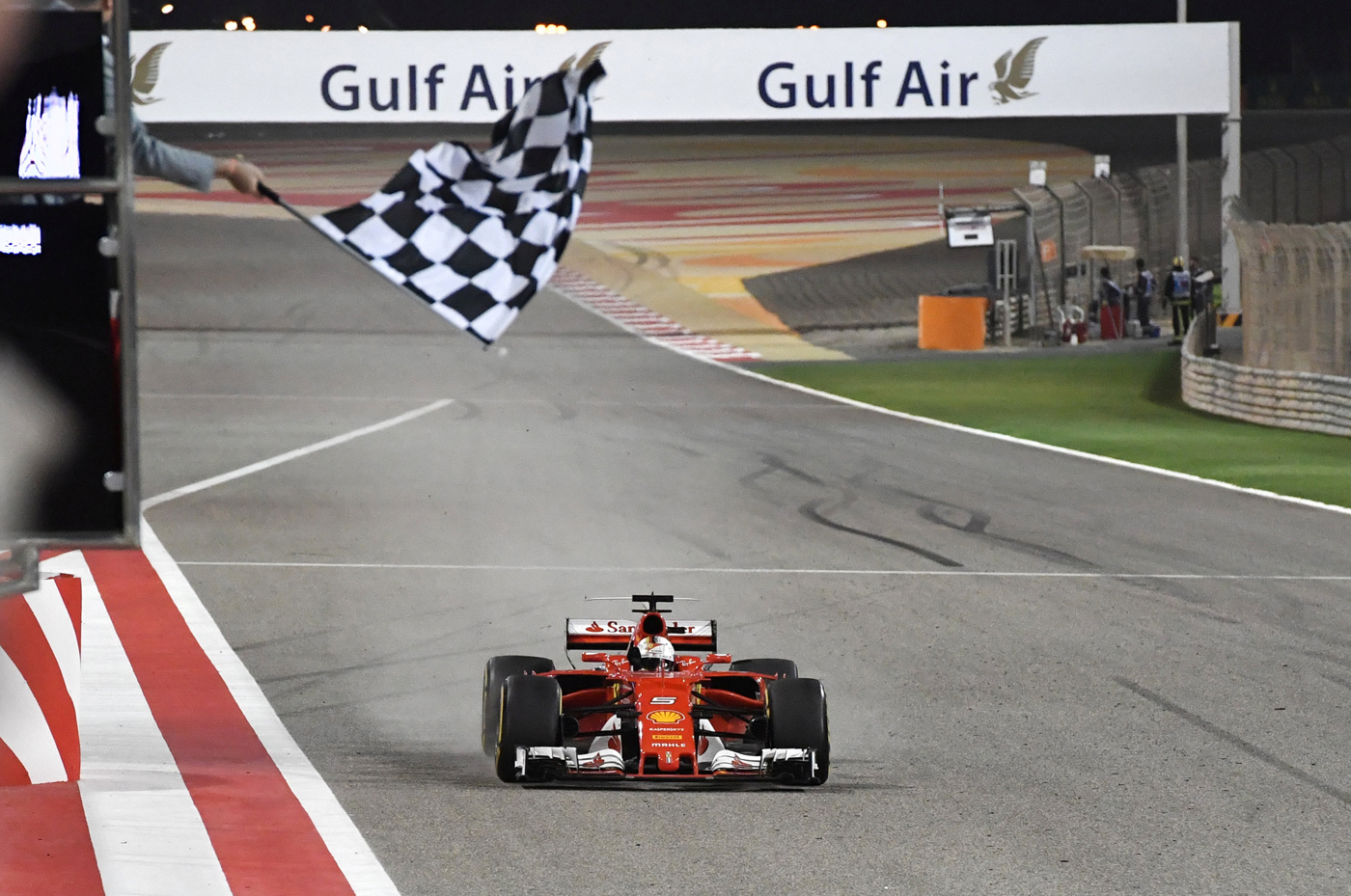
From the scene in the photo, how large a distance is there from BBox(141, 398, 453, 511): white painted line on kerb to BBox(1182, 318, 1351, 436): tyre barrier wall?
30.7 ft

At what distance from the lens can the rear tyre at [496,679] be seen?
696cm

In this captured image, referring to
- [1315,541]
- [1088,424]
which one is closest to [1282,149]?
[1088,424]

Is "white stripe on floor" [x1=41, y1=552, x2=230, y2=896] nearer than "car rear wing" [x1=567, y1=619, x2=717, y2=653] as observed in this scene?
Yes

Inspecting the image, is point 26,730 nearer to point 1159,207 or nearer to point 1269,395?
point 1269,395

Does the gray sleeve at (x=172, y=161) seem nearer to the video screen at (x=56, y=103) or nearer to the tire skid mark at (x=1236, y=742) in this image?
the video screen at (x=56, y=103)

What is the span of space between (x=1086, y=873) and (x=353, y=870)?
7.01ft

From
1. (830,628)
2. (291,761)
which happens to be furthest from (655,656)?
(830,628)

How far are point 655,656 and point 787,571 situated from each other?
4848 mm

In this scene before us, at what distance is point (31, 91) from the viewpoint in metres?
4.08

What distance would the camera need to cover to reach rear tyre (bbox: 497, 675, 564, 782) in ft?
21.3

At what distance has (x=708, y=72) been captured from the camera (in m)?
33.1

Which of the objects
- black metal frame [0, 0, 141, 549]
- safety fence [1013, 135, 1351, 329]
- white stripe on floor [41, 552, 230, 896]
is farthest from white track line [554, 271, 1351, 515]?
black metal frame [0, 0, 141, 549]

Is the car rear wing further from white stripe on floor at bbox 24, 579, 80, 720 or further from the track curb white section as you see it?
white stripe on floor at bbox 24, 579, 80, 720

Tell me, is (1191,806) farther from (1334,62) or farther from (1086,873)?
(1334,62)
